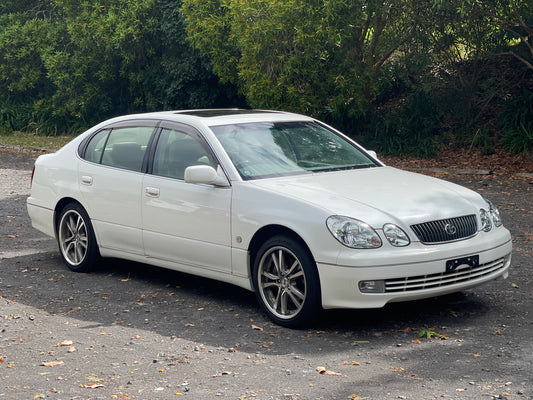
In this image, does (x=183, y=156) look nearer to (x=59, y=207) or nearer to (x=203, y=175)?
(x=203, y=175)

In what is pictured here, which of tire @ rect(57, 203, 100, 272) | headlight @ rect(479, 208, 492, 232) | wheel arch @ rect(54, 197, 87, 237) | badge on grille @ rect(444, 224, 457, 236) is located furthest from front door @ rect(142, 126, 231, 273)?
headlight @ rect(479, 208, 492, 232)

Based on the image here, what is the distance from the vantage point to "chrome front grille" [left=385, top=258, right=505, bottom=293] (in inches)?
242

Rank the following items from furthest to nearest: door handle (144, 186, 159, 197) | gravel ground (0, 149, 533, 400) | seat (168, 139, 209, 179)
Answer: door handle (144, 186, 159, 197) → seat (168, 139, 209, 179) → gravel ground (0, 149, 533, 400)

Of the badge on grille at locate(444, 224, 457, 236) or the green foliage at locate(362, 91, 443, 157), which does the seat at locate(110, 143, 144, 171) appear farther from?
the green foliage at locate(362, 91, 443, 157)

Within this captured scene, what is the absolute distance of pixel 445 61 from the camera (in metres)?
19.3

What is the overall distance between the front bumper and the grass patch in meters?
18.7

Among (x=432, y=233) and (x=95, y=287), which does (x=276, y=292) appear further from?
(x=95, y=287)

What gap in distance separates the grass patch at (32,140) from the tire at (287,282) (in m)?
18.1

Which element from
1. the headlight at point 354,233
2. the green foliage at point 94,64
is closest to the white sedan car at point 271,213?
the headlight at point 354,233

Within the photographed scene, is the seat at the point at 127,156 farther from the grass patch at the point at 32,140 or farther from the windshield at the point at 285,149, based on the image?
Result: the grass patch at the point at 32,140

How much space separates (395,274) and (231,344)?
4.25 feet

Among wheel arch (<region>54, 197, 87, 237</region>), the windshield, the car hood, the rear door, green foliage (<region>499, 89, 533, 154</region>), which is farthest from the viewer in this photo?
green foliage (<region>499, 89, 533, 154</region>)

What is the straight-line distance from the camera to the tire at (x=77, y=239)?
27.7 feet

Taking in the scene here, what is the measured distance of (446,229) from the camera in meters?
6.36
